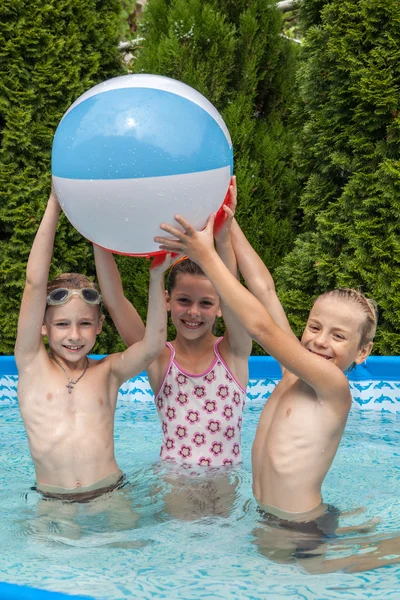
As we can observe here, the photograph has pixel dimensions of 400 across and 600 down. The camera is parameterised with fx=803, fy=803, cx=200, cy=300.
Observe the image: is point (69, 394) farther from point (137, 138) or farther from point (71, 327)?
point (137, 138)

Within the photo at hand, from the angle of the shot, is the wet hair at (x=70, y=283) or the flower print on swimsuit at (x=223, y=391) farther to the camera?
the flower print on swimsuit at (x=223, y=391)

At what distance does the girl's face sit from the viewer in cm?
364

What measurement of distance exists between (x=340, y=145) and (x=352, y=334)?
11.6 ft

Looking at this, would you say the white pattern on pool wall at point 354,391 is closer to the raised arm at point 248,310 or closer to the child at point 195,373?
the child at point 195,373

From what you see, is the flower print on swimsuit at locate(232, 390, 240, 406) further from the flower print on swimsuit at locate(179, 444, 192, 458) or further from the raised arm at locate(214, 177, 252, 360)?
the flower print on swimsuit at locate(179, 444, 192, 458)

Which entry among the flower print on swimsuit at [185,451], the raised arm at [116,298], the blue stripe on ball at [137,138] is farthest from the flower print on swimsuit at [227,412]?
the blue stripe on ball at [137,138]

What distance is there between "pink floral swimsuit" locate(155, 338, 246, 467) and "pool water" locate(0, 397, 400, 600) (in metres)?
0.11

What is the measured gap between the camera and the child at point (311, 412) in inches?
115

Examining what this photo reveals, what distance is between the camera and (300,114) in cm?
699

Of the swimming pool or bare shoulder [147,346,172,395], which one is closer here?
the swimming pool

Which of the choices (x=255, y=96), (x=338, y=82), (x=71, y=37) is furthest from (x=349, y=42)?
(x=71, y=37)

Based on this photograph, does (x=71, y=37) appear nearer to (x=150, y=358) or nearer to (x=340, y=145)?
(x=340, y=145)

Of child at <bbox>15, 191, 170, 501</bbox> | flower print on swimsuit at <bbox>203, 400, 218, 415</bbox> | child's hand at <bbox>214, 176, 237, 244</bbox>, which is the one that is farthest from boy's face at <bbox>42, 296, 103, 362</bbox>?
child's hand at <bbox>214, 176, 237, 244</bbox>

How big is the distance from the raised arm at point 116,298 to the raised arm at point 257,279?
1.79 ft
